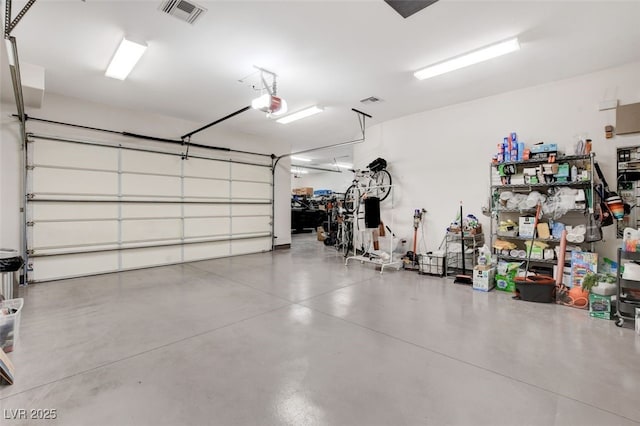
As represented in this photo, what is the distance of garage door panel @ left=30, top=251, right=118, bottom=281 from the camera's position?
4.48 meters

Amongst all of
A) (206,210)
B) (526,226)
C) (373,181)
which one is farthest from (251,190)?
(526,226)

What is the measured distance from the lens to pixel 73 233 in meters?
4.76

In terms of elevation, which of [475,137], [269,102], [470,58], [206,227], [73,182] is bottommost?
[206,227]

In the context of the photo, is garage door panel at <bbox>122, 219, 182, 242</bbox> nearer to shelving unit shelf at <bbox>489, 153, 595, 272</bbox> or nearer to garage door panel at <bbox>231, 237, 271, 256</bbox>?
garage door panel at <bbox>231, 237, 271, 256</bbox>

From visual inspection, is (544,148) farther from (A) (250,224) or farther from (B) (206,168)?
(B) (206,168)

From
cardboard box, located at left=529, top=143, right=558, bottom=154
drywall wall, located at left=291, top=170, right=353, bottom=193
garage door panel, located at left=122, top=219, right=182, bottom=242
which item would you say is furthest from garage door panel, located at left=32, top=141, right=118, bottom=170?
drywall wall, located at left=291, top=170, right=353, bottom=193

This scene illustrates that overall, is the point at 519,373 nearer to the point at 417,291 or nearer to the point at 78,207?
the point at 417,291

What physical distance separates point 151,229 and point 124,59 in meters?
3.28

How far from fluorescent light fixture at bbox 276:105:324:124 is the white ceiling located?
401 mm

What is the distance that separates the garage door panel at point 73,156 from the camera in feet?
14.7

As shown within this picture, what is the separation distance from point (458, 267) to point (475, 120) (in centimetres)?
262

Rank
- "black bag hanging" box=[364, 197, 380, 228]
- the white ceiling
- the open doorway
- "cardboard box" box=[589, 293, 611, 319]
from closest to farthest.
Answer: the white ceiling, "cardboard box" box=[589, 293, 611, 319], "black bag hanging" box=[364, 197, 380, 228], the open doorway

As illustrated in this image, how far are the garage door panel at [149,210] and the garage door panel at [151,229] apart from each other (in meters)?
0.11

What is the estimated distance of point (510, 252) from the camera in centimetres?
423
